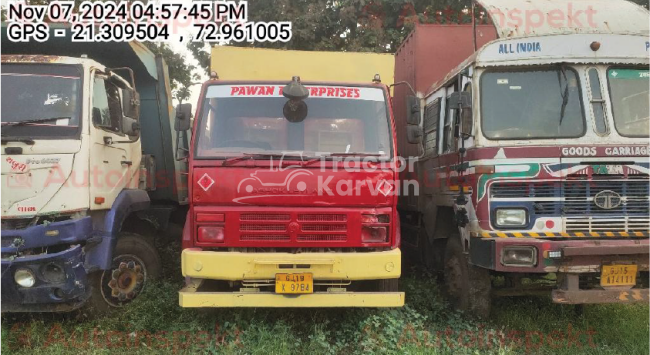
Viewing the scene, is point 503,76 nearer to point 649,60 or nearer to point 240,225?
point 649,60

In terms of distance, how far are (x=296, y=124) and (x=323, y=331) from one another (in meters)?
2.02

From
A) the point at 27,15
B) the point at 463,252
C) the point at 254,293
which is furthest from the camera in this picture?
the point at 27,15

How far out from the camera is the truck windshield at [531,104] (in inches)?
187

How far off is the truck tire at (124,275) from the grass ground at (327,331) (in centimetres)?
21

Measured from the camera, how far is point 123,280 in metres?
5.48

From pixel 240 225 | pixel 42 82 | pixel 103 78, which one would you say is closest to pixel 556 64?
pixel 240 225

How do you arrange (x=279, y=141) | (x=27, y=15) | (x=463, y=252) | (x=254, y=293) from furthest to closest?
(x=27, y=15), (x=463, y=252), (x=279, y=141), (x=254, y=293)

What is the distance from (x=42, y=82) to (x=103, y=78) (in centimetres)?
60

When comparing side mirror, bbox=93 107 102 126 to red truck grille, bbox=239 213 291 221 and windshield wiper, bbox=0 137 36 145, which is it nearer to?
windshield wiper, bbox=0 137 36 145

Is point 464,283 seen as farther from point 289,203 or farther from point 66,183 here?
point 66,183

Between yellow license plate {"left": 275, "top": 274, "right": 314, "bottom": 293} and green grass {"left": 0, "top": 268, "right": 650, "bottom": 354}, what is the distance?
0.44 metres

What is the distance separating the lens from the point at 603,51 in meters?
4.78

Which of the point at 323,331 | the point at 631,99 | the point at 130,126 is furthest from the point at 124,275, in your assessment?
the point at 631,99

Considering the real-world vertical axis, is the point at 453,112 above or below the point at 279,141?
above
